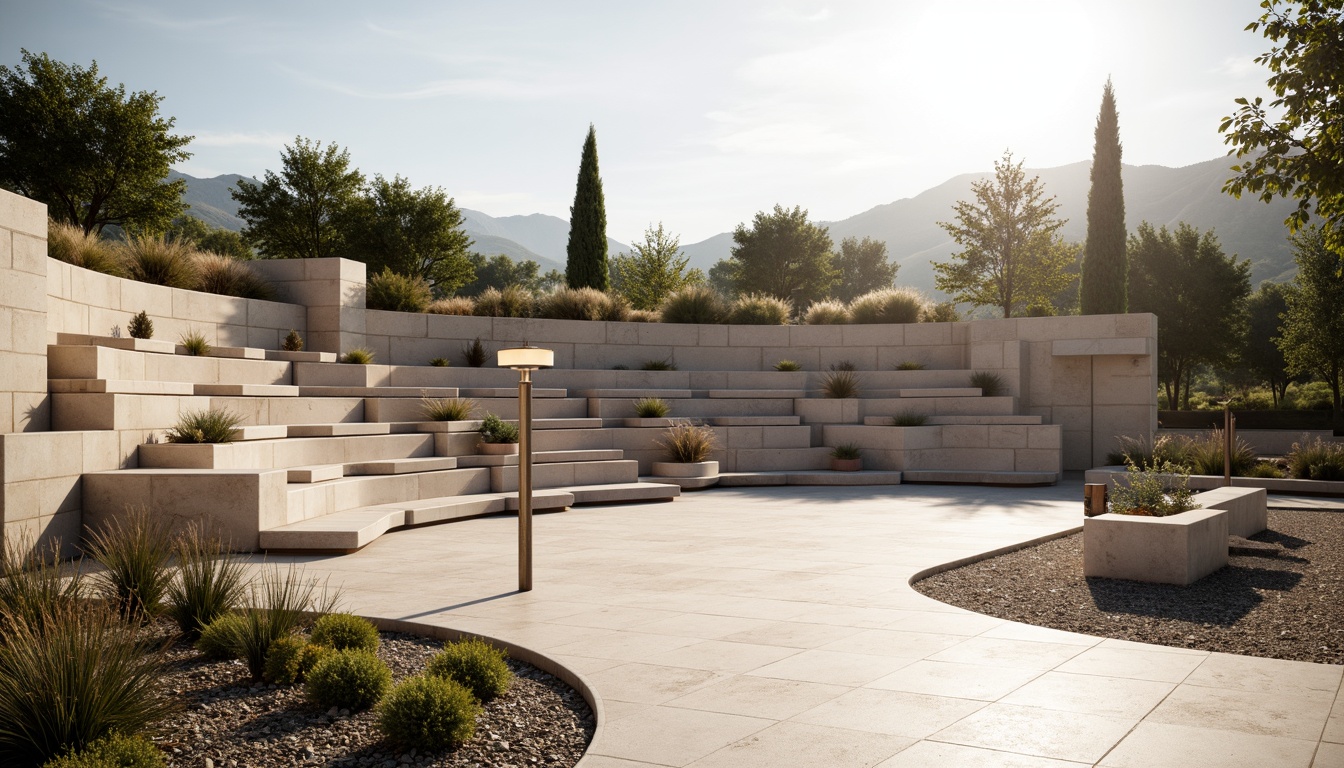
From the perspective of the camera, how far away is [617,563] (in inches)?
306

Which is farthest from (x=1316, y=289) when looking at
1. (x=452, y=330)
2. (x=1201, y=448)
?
(x=452, y=330)

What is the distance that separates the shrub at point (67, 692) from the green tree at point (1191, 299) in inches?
1567

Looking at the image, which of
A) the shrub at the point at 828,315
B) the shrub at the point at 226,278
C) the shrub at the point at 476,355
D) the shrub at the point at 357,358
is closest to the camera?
the shrub at the point at 226,278

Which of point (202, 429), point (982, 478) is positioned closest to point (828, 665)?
point (202, 429)

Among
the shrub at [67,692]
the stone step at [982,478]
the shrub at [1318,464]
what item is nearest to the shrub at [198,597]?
the shrub at [67,692]

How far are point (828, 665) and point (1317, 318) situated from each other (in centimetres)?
3385

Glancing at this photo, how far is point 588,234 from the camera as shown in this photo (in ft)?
83.9

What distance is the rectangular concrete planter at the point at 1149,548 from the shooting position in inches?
273

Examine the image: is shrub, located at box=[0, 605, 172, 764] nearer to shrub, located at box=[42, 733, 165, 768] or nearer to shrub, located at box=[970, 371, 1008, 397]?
shrub, located at box=[42, 733, 165, 768]

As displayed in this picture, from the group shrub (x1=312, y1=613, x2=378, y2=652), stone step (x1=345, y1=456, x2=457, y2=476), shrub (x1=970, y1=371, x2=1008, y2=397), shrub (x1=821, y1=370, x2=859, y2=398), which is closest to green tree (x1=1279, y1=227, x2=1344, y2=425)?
shrub (x1=970, y1=371, x2=1008, y2=397)

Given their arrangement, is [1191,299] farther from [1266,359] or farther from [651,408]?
[651,408]

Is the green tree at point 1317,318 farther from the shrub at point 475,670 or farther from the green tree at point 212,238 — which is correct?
the green tree at point 212,238

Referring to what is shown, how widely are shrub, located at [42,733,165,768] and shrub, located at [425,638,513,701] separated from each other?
1.16 metres

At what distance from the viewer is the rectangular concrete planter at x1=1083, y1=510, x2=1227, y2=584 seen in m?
6.94
